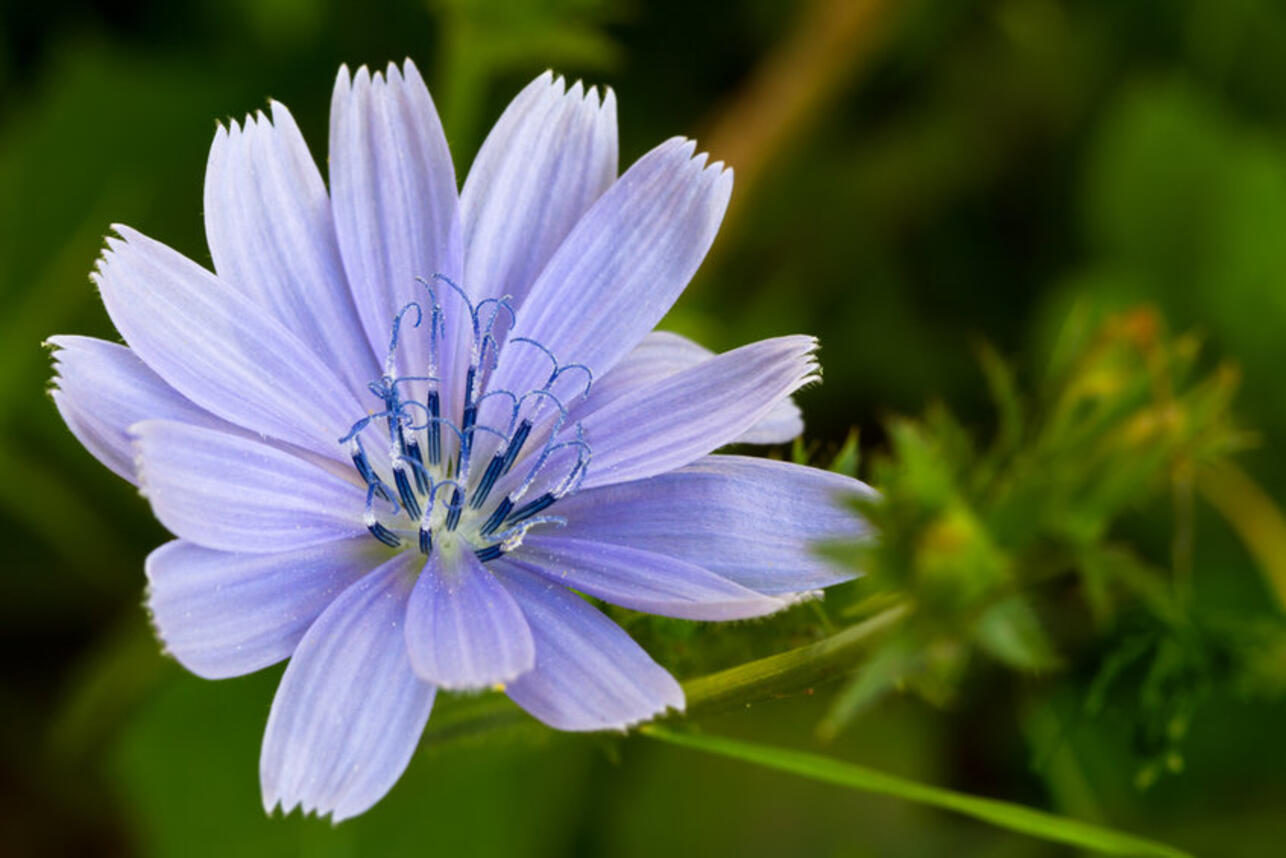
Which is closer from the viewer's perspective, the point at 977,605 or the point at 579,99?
the point at 977,605

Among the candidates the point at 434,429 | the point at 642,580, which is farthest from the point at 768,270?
the point at 642,580

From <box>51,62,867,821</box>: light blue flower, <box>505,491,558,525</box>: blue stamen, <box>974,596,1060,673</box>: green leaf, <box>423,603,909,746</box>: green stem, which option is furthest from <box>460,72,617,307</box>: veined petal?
<box>974,596,1060,673</box>: green leaf

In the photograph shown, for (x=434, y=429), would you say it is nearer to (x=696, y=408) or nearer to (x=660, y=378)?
(x=660, y=378)

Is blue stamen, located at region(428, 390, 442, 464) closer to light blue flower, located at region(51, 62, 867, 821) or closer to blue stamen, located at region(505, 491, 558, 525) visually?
light blue flower, located at region(51, 62, 867, 821)

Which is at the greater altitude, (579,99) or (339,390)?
(579,99)

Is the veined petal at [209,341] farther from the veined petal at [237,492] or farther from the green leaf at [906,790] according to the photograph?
the green leaf at [906,790]

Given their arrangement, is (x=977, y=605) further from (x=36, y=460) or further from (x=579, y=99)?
(x=36, y=460)

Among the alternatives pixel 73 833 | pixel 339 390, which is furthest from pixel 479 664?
pixel 73 833
